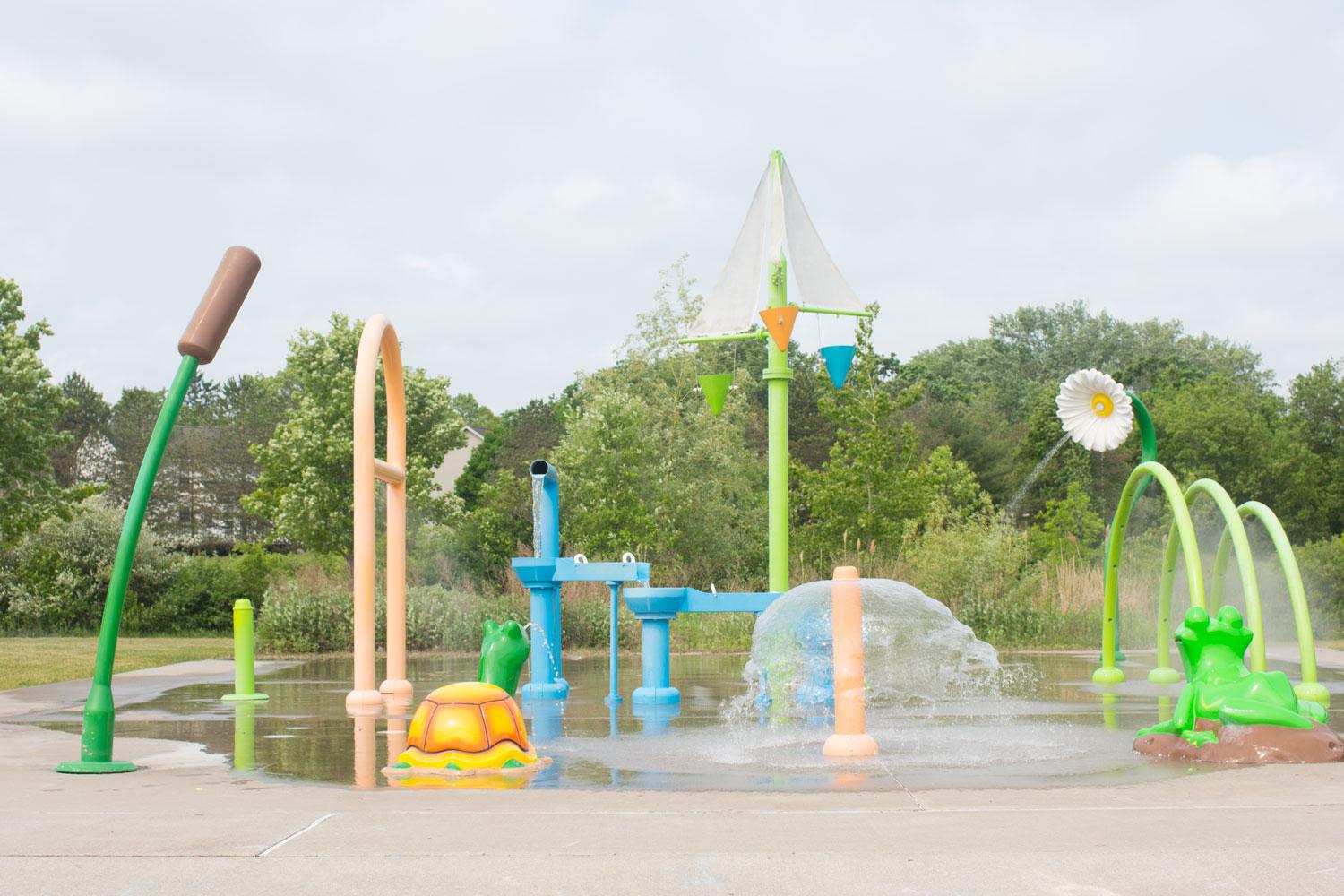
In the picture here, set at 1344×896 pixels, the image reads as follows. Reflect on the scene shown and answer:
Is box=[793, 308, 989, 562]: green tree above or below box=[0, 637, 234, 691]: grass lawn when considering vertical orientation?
above

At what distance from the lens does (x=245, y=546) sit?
1620 inches

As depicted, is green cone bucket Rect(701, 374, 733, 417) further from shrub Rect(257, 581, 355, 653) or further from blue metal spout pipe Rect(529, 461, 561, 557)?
shrub Rect(257, 581, 355, 653)

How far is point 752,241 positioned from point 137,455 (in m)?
55.3

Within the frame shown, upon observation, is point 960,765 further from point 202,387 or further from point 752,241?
point 202,387

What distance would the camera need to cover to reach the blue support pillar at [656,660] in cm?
1301

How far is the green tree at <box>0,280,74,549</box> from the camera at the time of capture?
26234 millimetres

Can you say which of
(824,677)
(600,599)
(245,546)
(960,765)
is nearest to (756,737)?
(960,765)

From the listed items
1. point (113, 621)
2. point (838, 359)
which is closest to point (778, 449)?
point (838, 359)

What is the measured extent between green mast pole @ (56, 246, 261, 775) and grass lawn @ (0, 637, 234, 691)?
7722 mm

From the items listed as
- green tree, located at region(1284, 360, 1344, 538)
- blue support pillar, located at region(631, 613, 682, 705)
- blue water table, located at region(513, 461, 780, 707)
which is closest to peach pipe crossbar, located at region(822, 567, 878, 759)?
blue water table, located at region(513, 461, 780, 707)

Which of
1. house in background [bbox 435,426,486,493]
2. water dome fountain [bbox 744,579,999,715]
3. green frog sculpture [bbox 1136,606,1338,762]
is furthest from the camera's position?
house in background [bbox 435,426,486,493]

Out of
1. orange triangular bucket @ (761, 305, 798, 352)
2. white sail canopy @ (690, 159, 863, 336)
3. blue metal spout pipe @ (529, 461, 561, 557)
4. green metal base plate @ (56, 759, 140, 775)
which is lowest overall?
green metal base plate @ (56, 759, 140, 775)

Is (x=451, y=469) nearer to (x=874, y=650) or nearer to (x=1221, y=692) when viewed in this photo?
(x=874, y=650)

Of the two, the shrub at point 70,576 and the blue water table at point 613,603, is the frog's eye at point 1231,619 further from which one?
the shrub at point 70,576
